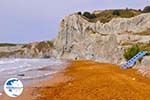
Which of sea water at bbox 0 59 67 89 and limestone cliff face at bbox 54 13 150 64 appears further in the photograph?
limestone cliff face at bbox 54 13 150 64

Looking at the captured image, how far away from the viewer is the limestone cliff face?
3578 inches

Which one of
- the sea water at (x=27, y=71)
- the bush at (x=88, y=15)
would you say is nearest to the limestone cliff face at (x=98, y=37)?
the bush at (x=88, y=15)

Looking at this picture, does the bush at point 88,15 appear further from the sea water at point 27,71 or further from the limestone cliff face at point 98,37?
the sea water at point 27,71

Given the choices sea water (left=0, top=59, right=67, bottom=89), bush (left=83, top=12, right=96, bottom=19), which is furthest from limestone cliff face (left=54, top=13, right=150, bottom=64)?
sea water (left=0, top=59, right=67, bottom=89)

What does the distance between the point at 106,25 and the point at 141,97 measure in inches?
4309

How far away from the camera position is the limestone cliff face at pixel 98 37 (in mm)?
90875

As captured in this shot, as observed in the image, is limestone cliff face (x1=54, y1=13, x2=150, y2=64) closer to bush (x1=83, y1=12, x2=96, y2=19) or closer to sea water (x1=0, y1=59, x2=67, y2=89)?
bush (x1=83, y1=12, x2=96, y2=19)

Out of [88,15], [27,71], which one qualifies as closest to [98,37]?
[88,15]

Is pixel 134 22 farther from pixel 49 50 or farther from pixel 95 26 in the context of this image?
pixel 49 50

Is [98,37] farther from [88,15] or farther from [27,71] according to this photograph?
[27,71]

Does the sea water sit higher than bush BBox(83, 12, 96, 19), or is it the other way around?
bush BBox(83, 12, 96, 19)

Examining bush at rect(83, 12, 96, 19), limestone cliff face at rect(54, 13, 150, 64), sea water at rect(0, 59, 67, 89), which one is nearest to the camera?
sea water at rect(0, 59, 67, 89)

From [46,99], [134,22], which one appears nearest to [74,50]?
[134,22]

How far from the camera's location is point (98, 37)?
112062 mm
